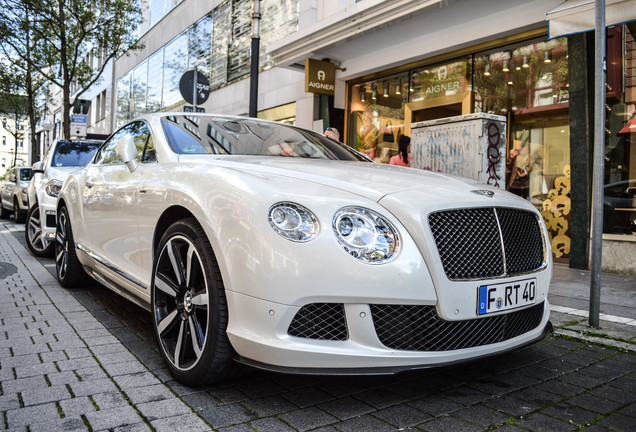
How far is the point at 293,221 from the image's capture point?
231 cm

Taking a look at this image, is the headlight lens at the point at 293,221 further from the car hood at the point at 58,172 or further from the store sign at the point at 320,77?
the store sign at the point at 320,77

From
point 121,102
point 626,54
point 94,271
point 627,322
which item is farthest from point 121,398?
point 121,102

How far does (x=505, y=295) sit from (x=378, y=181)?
82 centimetres

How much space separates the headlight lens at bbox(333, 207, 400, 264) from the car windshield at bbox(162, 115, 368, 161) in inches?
53.9

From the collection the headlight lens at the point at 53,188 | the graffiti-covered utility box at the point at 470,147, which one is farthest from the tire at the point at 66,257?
the graffiti-covered utility box at the point at 470,147

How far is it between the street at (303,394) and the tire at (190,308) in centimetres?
12

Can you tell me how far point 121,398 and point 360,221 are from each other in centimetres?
139

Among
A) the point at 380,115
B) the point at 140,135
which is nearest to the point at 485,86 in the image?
the point at 380,115

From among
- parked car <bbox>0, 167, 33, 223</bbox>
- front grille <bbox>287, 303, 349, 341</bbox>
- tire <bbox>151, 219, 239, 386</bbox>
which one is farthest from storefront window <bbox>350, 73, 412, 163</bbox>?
front grille <bbox>287, 303, 349, 341</bbox>

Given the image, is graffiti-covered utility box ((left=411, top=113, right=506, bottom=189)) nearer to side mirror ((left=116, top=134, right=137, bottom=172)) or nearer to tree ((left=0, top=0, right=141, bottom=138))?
side mirror ((left=116, top=134, right=137, bottom=172))

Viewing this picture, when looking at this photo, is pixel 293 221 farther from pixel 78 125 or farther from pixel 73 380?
pixel 78 125

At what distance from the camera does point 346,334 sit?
7.50 feet

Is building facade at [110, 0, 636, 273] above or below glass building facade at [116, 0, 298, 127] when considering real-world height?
below

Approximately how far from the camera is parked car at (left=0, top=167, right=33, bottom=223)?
12984mm
